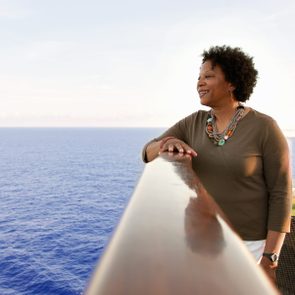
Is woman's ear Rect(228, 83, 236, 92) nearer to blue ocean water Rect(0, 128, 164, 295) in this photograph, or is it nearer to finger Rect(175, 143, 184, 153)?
finger Rect(175, 143, 184, 153)

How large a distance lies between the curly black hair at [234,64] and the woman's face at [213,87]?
1.6 inches

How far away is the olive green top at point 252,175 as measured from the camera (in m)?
2.66

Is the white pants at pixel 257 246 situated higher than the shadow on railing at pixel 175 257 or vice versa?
the shadow on railing at pixel 175 257

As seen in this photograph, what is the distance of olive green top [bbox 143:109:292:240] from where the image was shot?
2656 mm

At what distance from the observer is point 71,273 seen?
153 ft

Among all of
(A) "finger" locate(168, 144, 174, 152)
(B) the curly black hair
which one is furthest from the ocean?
(A) "finger" locate(168, 144, 174, 152)

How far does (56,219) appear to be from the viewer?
212ft

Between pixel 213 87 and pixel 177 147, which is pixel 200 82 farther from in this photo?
pixel 177 147

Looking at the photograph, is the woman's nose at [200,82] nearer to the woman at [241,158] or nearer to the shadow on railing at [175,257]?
the woman at [241,158]

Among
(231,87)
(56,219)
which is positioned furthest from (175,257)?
(56,219)

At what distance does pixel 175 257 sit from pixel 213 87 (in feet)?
8.15

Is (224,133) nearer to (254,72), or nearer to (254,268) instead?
(254,72)

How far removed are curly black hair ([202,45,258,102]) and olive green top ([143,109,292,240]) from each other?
282mm

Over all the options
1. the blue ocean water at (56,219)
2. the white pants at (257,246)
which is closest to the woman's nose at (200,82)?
the white pants at (257,246)
